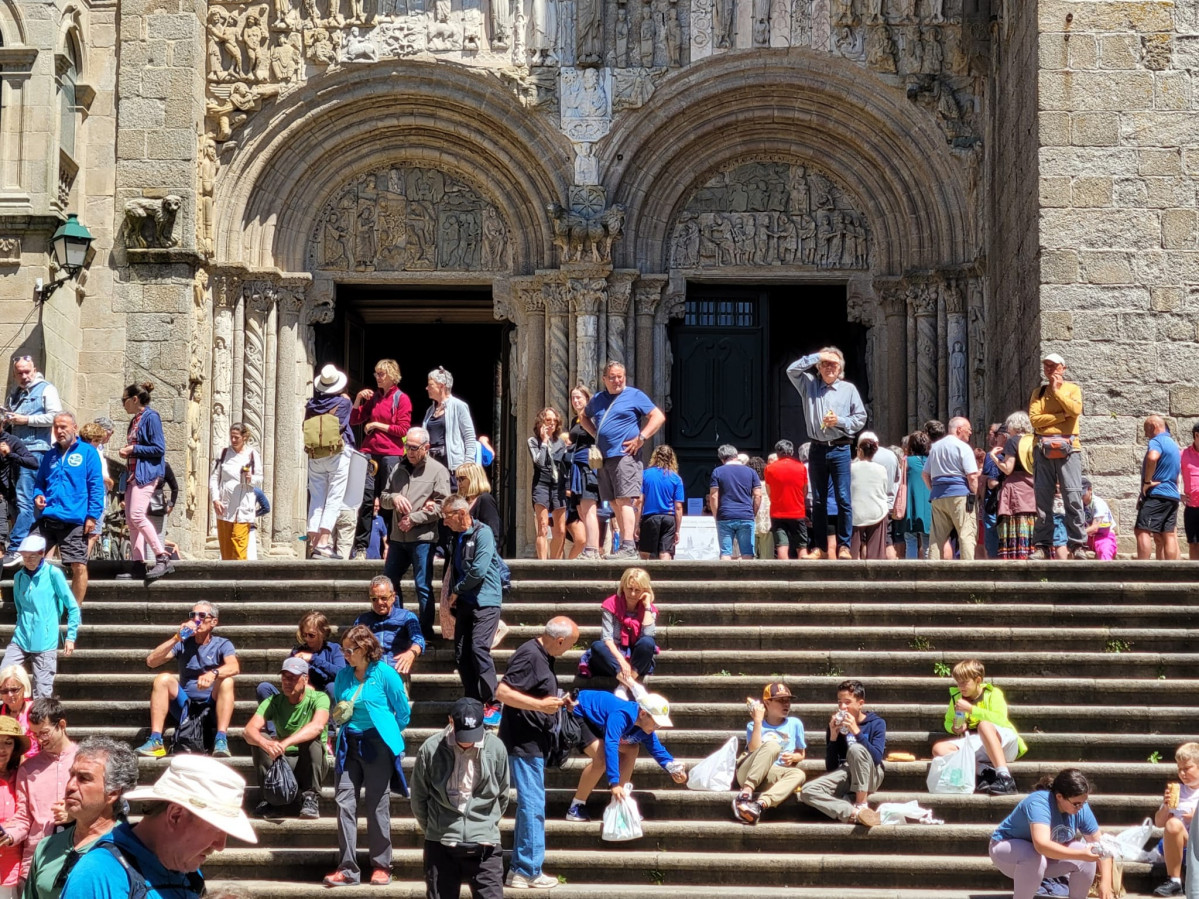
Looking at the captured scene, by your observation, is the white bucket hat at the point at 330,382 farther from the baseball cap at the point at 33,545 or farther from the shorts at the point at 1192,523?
the shorts at the point at 1192,523

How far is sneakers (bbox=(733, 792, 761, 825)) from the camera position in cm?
1080

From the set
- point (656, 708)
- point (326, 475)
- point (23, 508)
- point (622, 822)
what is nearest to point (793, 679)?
point (656, 708)

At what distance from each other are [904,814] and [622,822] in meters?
1.62

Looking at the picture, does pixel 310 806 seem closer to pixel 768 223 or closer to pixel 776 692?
pixel 776 692

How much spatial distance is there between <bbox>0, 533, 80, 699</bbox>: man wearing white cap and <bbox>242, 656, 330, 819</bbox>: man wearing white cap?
1842mm

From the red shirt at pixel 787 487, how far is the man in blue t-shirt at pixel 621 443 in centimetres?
138

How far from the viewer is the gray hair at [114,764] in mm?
6547

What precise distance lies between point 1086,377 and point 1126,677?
235 inches

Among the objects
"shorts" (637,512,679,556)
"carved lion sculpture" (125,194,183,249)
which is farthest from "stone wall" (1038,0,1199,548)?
"carved lion sculpture" (125,194,183,249)

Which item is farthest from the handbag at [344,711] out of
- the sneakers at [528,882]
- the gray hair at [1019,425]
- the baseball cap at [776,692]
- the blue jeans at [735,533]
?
the gray hair at [1019,425]

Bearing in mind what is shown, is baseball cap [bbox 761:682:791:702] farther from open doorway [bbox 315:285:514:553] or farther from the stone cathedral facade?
open doorway [bbox 315:285:514:553]

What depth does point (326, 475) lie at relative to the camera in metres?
15.0

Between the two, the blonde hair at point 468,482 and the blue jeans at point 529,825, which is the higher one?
the blonde hair at point 468,482

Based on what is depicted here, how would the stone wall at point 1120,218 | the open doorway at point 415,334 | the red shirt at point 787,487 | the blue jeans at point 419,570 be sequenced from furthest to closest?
the open doorway at point 415,334 < the stone wall at point 1120,218 < the red shirt at point 787,487 < the blue jeans at point 419,570
